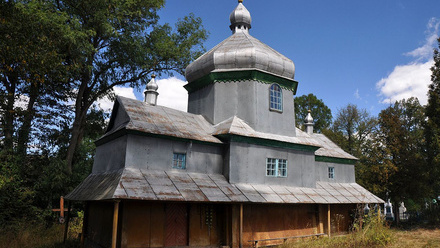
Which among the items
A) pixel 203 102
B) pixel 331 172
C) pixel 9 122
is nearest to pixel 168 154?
pixel 203 102

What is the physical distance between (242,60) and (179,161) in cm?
648

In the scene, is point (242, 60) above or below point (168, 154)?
above

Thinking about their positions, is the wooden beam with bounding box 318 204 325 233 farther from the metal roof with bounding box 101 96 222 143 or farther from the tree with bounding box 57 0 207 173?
the tree with bounding box 57 0 207 173

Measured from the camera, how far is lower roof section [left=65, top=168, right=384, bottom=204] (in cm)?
1082

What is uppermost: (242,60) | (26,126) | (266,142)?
(242,60)

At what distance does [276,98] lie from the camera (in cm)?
1675

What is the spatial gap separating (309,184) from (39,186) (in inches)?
630

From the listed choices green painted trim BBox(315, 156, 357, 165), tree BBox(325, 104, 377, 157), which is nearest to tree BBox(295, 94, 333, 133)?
tree BBox(325, 104, 377, 157)

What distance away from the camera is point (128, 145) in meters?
12.2

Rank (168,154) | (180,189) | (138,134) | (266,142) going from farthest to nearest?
(266,142), (168,154), (138,134), (180,189)

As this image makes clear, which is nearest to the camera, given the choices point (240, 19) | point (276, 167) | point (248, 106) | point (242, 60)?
point (276, 167)

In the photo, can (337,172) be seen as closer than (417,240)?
No

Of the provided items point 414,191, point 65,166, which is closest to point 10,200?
point 65,166

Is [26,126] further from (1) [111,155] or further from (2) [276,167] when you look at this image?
(2) [276,167]
